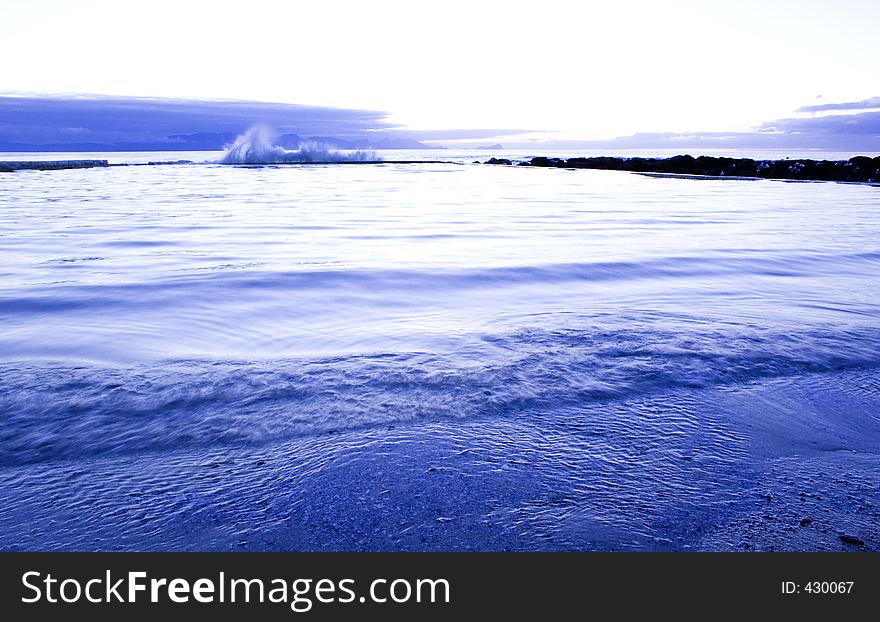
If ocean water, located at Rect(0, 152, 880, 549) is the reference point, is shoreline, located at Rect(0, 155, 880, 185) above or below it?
above

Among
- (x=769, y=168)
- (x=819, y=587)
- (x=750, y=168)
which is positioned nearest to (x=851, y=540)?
(x=819, y=587)

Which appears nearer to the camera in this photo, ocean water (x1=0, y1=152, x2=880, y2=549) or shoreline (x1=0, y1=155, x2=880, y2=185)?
ocean water (x1=0, y1=152, x2=880, y2=549)

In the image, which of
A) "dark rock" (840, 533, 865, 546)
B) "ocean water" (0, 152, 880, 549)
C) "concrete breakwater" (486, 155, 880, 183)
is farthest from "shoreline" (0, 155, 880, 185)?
"dark rock" (840, 533, 865, 546)

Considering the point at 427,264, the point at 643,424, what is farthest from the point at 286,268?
the point at 643,424

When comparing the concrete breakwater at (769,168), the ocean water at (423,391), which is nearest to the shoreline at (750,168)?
the concrete breakwater at (769,168)

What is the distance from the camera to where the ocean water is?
2.75 meters

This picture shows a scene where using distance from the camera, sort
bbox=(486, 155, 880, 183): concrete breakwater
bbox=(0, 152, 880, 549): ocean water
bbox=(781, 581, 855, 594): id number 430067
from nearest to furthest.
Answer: bbox=(781, 581, 855, 594): id number 430067 → bbox=(0, 152, 880, 549): ocean water → bbox=(486, 155, 880, 183): concrete breakwater

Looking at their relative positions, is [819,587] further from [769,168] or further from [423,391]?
[769,168]

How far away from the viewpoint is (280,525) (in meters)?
2.65

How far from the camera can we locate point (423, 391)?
4238 millimetres

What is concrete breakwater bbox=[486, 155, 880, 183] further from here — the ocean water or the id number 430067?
the id number 430067

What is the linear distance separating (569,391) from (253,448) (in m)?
1.95

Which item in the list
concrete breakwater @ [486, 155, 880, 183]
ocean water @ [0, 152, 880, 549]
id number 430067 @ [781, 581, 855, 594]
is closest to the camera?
id number 430067 @ [781, 581, 855, 594]

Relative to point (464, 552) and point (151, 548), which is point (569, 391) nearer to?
point (464, 552)
